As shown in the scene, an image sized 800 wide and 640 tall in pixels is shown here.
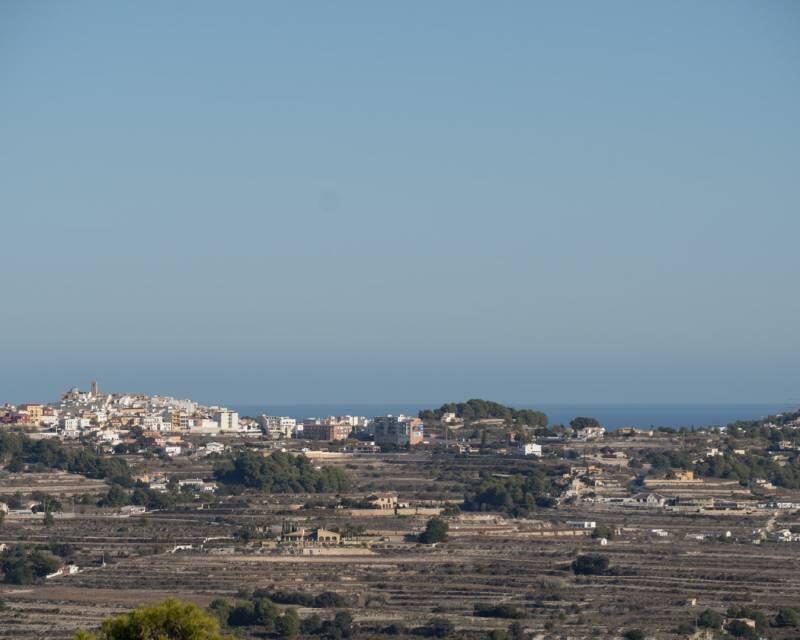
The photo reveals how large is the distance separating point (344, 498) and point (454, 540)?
33.7 feet

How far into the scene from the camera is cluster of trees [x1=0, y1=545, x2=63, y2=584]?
6053 centimetres

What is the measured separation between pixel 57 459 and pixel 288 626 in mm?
36136

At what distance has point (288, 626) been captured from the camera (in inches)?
2029

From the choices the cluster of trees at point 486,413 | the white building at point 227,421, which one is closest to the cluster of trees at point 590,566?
the cluster of trees at point 486,413

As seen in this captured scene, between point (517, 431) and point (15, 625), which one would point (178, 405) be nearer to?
point (517, 431)

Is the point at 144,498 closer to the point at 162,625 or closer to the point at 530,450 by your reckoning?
the point at 530,450

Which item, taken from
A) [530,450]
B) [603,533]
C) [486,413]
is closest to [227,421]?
[486,413]

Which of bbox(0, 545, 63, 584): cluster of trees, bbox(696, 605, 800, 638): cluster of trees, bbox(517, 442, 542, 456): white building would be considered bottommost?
bbox(696, 605, 800, 638): cluster of trees

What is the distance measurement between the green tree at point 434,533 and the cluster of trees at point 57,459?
16.9 metres

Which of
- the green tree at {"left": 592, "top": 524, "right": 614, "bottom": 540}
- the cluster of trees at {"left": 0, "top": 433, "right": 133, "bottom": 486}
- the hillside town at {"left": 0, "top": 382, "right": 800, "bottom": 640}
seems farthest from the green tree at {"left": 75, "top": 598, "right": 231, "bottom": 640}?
the cluster of trees at {"left": 0, "top": 433, "right": 133, "bottom": 486}

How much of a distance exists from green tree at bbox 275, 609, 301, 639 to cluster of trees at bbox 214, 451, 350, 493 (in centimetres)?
2820

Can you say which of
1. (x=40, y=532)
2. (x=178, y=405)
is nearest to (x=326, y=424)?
(x=178, y=405)

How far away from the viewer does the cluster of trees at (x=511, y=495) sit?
75.7m

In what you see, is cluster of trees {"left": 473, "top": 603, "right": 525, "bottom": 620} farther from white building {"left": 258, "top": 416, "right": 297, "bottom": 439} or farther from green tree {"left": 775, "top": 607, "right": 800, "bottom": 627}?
white building {"left": 258, "top": 416, "right": 297, "bottom": 439}
